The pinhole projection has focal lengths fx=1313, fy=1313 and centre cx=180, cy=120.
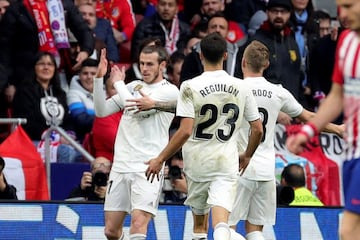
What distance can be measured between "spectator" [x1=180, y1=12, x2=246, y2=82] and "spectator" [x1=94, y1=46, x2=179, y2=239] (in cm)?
364

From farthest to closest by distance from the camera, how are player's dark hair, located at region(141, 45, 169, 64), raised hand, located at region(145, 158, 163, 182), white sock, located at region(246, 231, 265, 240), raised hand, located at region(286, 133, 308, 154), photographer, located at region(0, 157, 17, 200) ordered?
photographer, located at region(0, 157, 17, 200) < white sock, located at region(246, 231, 265, 240) < player's dark hair, located at region(141, 45, 169, 64) < raised hand, located at region(145, 158, 163, 182) < raised hand, located at region(286, 133, 308, 154)

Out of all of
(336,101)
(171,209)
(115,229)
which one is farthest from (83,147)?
(336,101)

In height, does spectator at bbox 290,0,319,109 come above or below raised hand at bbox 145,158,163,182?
above

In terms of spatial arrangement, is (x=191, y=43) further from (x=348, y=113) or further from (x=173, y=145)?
(x=348, y=113)

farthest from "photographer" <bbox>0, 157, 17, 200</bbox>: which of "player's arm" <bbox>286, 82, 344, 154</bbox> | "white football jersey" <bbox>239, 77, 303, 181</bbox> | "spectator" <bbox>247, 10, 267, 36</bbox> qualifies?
"player's arm" <bbox>286, 82, 344, 154</bbox>

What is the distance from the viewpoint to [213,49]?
12133mm

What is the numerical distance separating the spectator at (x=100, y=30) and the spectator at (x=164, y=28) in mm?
267

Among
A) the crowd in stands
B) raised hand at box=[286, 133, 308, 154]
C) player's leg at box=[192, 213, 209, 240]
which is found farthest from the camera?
the crowd in stands

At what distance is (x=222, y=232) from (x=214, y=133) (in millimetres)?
975

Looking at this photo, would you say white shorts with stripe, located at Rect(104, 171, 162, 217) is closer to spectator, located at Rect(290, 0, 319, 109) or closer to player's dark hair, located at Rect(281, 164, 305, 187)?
player's dark hair, located at Rect(281, 164, 305, 187)

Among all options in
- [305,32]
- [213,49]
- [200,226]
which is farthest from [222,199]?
[305,32]

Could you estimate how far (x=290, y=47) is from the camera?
17.2 meters

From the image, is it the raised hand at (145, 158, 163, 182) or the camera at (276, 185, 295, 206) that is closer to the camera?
the raised hand at (145, 158, 163, 182)

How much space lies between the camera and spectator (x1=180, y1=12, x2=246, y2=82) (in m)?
16.6
